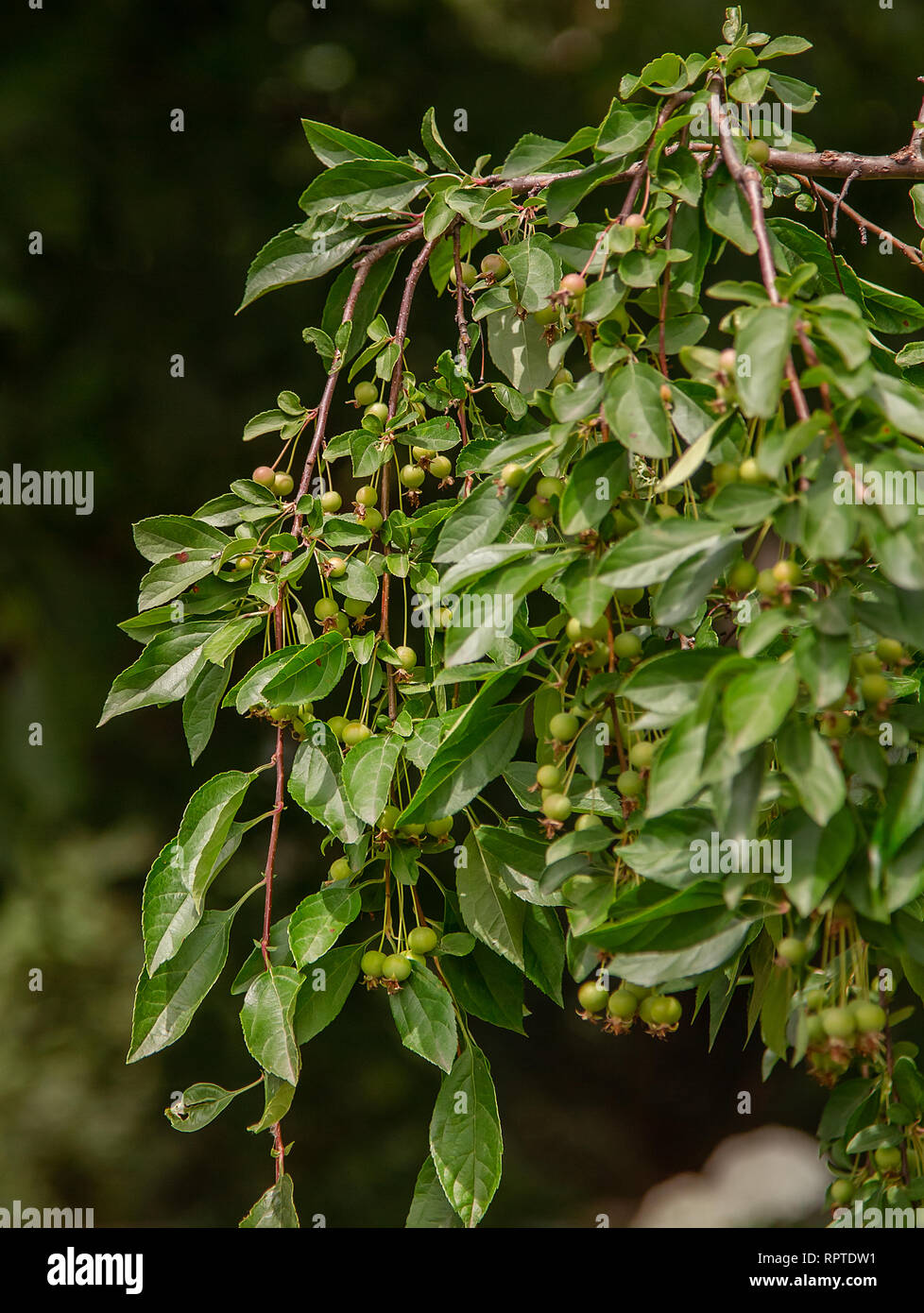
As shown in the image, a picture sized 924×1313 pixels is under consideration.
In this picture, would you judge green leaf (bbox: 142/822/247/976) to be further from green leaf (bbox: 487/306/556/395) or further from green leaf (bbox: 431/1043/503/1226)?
green leaf (bbox: 487/306/556/395)

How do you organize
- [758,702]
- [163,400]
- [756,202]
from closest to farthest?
[758,702], [756,202], [163,400]

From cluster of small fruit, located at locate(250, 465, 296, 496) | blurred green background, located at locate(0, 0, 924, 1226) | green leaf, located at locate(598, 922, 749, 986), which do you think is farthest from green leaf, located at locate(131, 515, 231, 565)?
blurred green background, located at locate(0, 0, 924, 1226)

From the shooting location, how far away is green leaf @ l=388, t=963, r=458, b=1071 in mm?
587

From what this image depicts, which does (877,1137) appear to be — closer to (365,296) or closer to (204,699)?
(204,699)

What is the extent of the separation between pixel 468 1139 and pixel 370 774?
0.23 meters

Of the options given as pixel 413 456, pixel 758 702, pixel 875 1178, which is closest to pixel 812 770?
pixel 758 702

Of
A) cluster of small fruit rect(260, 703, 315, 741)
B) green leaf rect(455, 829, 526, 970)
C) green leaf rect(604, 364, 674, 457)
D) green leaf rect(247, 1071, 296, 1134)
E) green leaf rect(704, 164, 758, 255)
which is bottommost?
green leaf rect(247, 1071, 296, 1134)

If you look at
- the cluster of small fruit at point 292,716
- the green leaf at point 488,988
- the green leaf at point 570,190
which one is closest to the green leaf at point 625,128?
the green leaf at point 570,190

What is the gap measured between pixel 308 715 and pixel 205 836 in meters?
0.09

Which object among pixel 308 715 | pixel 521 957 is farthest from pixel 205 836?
pixel 521 957

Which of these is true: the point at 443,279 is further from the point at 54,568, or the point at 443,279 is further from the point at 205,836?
the point at 54,568

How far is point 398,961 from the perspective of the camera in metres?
0.60

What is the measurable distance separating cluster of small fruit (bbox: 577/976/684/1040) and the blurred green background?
33.9 inches

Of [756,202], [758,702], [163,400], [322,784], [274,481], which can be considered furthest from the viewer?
[163,400]
